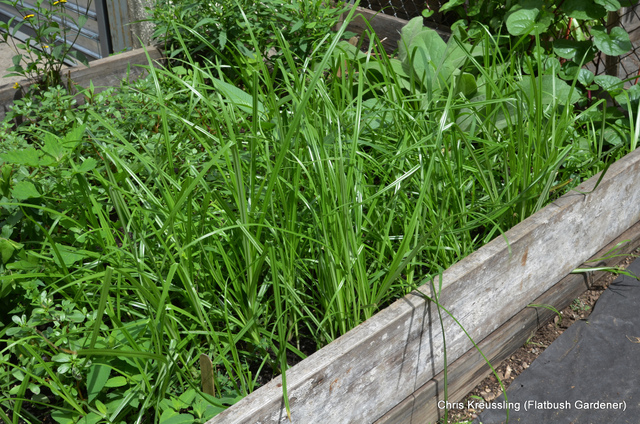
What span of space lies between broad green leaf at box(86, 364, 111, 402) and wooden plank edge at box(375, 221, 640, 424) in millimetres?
648

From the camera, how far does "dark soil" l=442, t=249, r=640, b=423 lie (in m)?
1.59

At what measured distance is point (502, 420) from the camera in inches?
59.9

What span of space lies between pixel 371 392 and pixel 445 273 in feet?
1.14

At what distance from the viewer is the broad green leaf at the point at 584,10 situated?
84.8 inches

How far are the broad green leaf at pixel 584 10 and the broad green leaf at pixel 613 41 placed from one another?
0.06 m

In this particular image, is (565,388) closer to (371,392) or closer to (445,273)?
(445,273)

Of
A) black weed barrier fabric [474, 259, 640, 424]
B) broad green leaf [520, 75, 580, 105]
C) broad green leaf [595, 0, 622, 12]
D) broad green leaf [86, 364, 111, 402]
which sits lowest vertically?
black weed barrier fabric [474, 259, 640, 424]

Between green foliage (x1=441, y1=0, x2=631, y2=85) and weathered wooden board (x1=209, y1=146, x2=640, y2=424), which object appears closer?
weathered wooden board (x1=209, y1=146, x2=640, y2=424)

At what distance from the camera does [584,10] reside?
7.11ft

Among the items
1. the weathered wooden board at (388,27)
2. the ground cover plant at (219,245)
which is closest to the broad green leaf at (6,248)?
the ground cover plant at (219,245)

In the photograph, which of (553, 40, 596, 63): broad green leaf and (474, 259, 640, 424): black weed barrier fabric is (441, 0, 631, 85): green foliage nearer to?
(553, 40, 596, 63): broad green leaf

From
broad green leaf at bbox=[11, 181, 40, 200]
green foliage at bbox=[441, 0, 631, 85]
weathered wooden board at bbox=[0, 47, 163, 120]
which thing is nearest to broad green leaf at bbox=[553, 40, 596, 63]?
green foliage at bbox=[441, 0, 631, 85]

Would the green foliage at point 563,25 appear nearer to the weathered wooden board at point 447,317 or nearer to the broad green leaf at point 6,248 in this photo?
the weathered wooden board at point 447,317

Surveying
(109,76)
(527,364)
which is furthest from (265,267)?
(109,76)
